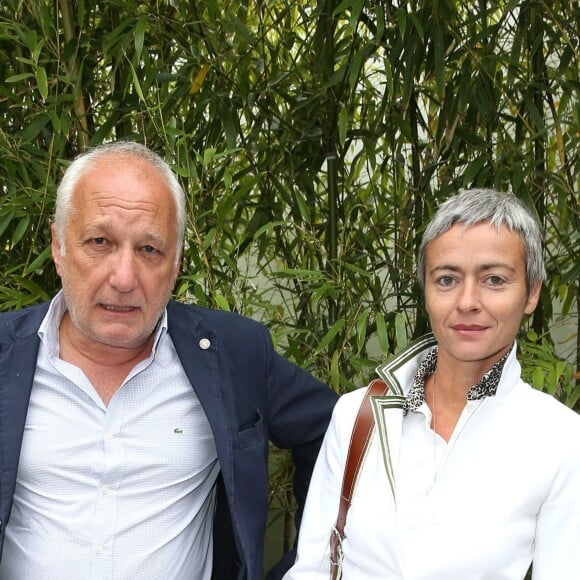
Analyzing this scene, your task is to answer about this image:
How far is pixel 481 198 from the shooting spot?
1.84 m

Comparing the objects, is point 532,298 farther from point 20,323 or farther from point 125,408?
point 20,323

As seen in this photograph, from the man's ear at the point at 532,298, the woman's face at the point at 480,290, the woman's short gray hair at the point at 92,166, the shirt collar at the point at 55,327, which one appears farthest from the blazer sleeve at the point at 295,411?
the man's ear at the point at 532,298

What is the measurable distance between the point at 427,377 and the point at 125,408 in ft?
2.12

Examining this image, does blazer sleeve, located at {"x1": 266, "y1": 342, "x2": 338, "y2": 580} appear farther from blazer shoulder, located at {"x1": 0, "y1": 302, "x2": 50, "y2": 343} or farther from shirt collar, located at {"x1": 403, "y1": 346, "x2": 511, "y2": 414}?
blazer shoulder, located at {"x1": 0, "y1": 302, "x2": 50, "y2": 343}

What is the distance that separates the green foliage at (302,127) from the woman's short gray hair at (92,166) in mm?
337

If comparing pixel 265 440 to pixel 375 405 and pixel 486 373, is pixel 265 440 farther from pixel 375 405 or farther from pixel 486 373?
pixel 486 373

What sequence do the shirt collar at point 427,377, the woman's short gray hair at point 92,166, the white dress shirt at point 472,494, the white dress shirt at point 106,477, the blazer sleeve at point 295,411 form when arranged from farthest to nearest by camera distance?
the blazer sleeve at point 295,411 → the woman's short gray hair at point 92,166 → the white dress shirt at point 106,477 → the shirt collar at point 427,377 → the white dress shirt at point 472,494

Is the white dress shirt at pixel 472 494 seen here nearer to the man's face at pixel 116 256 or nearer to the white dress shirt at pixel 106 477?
the white dress shirt at pixel 106 477

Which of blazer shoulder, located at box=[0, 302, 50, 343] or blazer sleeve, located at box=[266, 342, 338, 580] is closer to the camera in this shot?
blazer shoulder, located at box=[0, 302, 50, 343]

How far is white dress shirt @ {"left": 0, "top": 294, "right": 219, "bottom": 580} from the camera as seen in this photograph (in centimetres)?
199

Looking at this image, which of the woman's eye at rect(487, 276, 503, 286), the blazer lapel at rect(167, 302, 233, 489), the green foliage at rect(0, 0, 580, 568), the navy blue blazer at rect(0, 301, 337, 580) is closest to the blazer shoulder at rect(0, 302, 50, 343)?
the navy blue blazer at rect(0, 301, 337, 580)

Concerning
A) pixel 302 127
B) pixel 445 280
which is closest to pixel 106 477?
pixel 445 280

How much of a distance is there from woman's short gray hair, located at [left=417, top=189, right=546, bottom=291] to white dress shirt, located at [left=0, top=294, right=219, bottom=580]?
695mm

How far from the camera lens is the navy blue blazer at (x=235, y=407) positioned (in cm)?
201
